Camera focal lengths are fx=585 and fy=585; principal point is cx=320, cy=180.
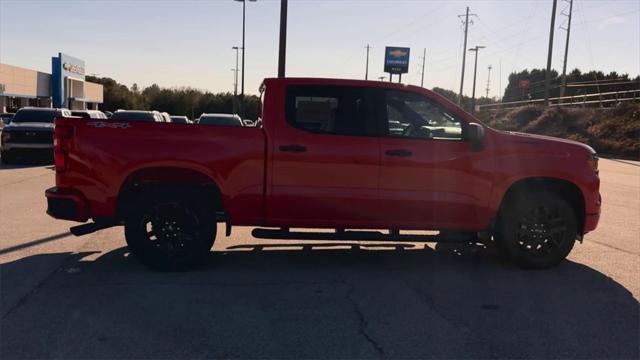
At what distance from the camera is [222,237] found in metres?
8.17

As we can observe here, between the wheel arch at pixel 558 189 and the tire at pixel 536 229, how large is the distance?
2.3 inches

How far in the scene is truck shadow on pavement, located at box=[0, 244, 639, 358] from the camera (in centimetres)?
425

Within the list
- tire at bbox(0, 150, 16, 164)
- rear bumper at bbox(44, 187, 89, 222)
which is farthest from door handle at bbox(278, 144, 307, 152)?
tire at bbox(0, 150, 16, 164)

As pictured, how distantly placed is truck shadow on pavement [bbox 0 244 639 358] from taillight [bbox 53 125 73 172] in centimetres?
114

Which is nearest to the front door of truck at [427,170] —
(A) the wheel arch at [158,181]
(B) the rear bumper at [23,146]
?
(A) the wheel arch at [158,181]

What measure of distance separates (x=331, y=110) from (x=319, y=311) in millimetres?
2279

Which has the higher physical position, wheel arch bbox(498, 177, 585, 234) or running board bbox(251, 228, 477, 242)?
wheel arch bbox(498, 177, 585, 234)

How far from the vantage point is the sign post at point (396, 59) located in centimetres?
6569

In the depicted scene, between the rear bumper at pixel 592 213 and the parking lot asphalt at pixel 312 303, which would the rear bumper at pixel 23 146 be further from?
the rear bumper at pixel 592 213

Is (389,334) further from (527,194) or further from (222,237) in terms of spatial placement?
(222,237)

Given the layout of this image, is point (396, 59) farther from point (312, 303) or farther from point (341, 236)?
point (312, 303)

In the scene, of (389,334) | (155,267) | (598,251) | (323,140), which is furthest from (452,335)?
(598,251)

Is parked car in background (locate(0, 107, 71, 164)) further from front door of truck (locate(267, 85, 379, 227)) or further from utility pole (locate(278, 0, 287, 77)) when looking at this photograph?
front door of truck (locate(267, 85, 379, 227))

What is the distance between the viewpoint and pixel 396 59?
217ft
